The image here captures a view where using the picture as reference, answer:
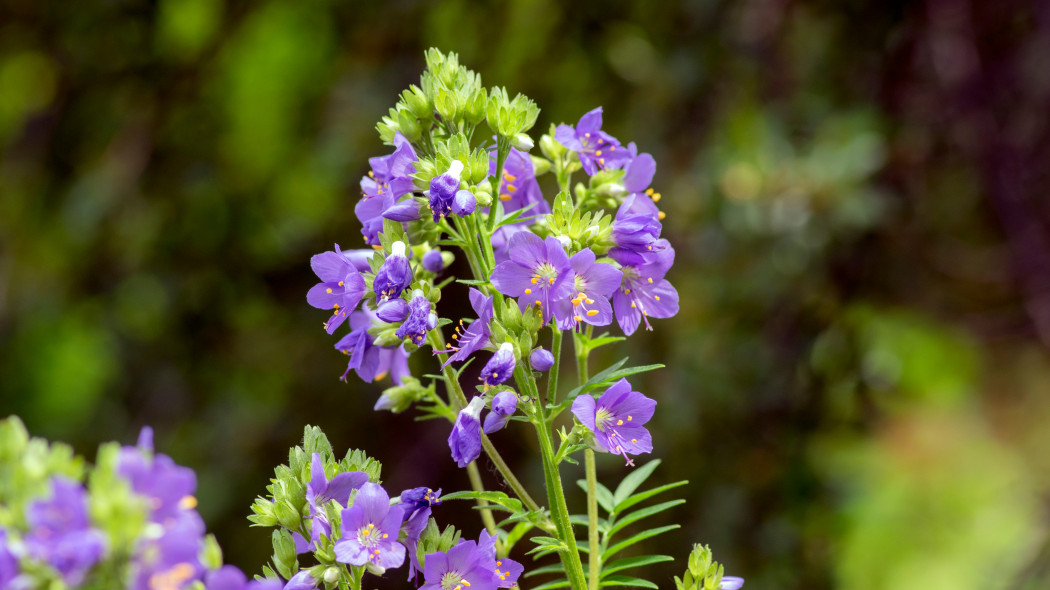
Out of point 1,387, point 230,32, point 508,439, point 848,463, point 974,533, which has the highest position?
point 230,32

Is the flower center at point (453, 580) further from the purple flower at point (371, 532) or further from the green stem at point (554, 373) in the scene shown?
the green stem at point (554, 373)

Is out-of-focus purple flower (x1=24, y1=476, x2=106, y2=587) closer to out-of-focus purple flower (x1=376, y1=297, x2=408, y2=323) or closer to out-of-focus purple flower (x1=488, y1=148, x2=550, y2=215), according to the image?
out-of-focus purple flower (x1=376, y1=297, x2=408, y2=323)

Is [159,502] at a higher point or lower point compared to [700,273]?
lower

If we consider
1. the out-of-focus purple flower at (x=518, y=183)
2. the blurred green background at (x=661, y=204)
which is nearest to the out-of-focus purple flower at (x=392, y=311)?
the out-of-focus purple flower at (x=518, y=183)

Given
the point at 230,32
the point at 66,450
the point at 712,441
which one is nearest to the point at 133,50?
the point at 230,32

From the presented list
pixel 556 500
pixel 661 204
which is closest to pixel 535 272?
pixel 556 500

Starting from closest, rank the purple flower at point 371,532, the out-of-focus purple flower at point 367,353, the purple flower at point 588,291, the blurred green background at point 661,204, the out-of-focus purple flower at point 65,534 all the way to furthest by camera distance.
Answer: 1. the out-of-focus purple flower at point 65,534
2. the purple flower at point 371,532
3. the purple flower at point 588,291
4. the out-of-focus purple flower at point 367,353
5. the blurred green background at point 661,204

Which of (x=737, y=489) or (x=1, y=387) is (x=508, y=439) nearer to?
(x=737, y=489)
